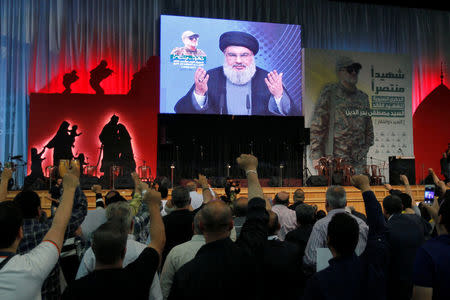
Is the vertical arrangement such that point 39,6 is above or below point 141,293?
above

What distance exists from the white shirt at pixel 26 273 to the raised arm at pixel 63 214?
0.04 meters

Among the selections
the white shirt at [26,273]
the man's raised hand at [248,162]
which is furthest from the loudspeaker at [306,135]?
the white shirt at [26,273]

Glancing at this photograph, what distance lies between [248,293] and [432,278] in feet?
2.28

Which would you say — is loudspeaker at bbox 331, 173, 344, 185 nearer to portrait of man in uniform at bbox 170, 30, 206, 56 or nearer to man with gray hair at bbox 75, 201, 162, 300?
portrait of man in uniform at bbox 170, 30, 206, 56

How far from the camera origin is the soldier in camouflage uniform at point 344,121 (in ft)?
42.6

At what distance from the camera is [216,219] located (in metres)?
1.51

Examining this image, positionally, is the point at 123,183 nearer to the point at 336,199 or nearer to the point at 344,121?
the point at 336,199

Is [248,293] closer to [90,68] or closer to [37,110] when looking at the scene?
[37,110]

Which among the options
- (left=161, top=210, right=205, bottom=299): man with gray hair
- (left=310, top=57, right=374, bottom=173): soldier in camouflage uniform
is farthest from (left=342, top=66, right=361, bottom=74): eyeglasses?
(left=161, top=210, right=205, bottom=299): man with gray hair

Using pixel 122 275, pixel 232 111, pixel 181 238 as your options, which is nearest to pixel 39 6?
pixel 232 111

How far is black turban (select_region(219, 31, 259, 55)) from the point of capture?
38.1ft

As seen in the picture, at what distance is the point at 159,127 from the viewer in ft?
38.5

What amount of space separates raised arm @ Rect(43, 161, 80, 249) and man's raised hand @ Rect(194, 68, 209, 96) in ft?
32.6

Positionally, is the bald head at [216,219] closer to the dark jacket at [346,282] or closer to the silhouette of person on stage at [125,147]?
the dark jacket at [346,282]
